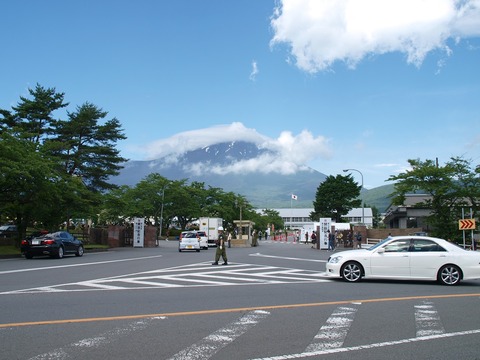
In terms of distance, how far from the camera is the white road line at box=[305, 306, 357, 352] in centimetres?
648

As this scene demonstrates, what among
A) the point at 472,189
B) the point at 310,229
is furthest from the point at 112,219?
the point at 472,189

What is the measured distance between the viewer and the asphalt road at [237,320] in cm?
619

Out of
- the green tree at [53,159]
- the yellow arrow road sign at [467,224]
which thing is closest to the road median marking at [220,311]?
the yellow arrow road sign at [467,224]

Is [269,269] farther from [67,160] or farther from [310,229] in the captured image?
[310,229]

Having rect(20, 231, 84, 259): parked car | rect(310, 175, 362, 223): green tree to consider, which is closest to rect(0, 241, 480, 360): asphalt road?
rect(20, 231, 84, 259): parked car

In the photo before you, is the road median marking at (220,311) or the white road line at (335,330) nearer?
the white road line at (335,330)

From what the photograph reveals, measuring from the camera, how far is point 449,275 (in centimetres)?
1341

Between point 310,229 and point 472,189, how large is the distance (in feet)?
119

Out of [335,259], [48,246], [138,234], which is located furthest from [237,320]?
[138,234]

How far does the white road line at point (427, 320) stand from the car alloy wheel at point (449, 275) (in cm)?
364

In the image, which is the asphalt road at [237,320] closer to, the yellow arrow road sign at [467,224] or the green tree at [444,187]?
the yellow arrow road sign at [467,224]

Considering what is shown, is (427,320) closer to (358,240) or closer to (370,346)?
(370,346)

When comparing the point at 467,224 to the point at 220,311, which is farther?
the point at 467,224

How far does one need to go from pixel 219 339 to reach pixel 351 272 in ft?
26.4
